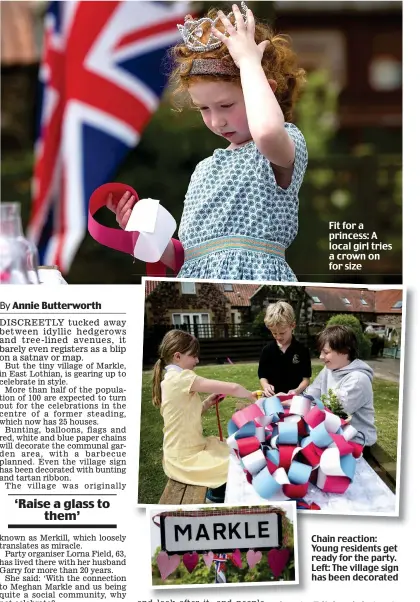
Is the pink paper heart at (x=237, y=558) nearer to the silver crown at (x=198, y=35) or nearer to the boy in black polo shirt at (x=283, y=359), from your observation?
the boy in black polo shirt at (x=283, y=359)

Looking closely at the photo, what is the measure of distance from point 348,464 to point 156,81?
0.75m

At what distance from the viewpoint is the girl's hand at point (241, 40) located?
1.06m

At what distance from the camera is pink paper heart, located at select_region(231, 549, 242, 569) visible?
3.28 feet

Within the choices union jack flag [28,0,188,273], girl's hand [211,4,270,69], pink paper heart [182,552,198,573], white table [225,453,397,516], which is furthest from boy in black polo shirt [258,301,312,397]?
union jack flag [28,0,188,273]

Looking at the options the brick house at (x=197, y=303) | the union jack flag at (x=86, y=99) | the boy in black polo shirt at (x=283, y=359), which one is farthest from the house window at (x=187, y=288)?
the union jack flag at (x=86, y=99)

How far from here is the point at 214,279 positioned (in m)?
1.01

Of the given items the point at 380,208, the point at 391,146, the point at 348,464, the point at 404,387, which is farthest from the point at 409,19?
the point at 348,464

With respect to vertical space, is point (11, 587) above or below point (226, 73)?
below

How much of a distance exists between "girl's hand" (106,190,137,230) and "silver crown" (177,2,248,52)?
0.79ft

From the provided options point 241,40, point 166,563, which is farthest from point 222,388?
point 241,40

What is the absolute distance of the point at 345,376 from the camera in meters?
1.03

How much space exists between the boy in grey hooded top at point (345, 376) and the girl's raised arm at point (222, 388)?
9 centimetres

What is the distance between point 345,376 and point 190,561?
32cm

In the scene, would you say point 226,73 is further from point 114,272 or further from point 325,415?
point 325,415
